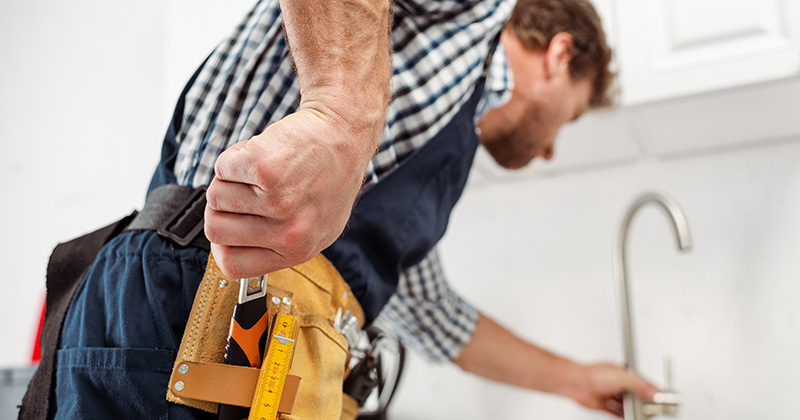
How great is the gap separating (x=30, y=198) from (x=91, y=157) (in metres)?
0.24

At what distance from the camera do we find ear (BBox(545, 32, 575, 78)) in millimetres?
948

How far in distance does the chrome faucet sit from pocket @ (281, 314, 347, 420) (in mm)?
700

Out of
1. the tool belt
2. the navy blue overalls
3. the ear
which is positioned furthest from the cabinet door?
the tool belt

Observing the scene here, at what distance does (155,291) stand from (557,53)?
0.73 m

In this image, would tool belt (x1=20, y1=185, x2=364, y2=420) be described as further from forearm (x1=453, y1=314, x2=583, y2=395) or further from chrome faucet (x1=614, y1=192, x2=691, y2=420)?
chrome faucet (x1=614, y1=192, x2=691, y2=420)

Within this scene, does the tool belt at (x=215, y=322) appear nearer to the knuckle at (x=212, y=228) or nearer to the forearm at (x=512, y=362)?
the knuckle at (x=212, y=228)

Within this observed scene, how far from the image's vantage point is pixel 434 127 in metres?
A: 0.64

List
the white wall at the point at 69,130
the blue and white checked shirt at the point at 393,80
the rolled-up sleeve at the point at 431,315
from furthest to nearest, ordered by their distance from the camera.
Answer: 1. the white wall at the point at 69,130
2. the rolled-up sleeve at the point at 431,315
3. the blue and white checked shirt at the point at 393,80

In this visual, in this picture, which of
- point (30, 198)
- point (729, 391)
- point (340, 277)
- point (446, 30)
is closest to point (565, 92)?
point (446, 30)

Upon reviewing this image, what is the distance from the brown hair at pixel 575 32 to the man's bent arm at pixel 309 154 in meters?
0.61

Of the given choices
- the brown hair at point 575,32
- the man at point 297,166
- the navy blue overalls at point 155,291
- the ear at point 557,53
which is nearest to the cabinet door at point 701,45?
the brown hair at point 575,32

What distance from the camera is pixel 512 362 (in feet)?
3.52

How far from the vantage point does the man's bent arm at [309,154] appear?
32 centimetres

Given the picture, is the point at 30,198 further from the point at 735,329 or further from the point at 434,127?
the point at 735,329
